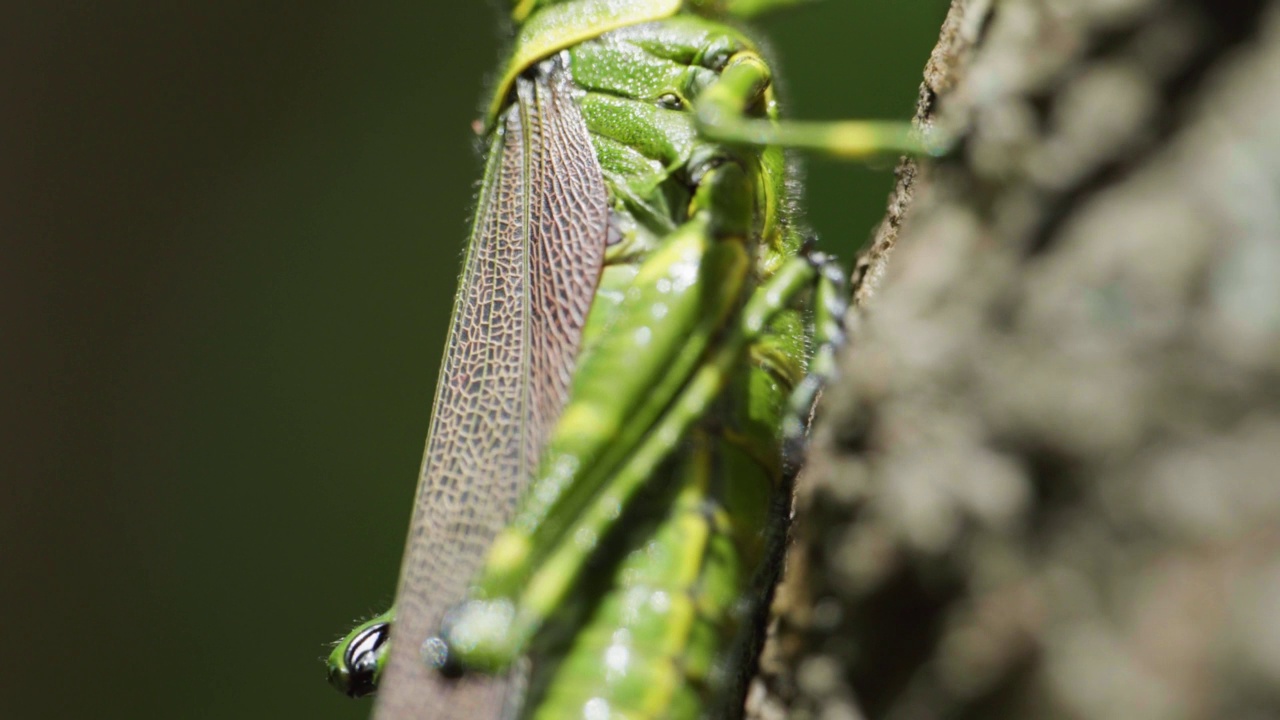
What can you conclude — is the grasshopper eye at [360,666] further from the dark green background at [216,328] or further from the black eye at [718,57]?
the dark green background at [216,328]

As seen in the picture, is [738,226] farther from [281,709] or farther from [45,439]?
[45,439]

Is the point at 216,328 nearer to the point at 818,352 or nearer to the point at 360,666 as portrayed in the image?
the point at 360,666

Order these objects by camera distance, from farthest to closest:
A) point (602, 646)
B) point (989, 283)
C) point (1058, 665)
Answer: point (602, 646) → point (989, 283) → point (1058, 665)

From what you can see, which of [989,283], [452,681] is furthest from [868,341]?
[452,681]

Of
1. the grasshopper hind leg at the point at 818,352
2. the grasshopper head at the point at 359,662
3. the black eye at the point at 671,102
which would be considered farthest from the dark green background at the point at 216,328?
the grasshopper hind leg at the point at 818,352

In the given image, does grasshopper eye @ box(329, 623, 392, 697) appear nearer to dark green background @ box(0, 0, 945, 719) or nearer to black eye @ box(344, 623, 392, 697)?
black eye @ box(344, 623, 392, 697)

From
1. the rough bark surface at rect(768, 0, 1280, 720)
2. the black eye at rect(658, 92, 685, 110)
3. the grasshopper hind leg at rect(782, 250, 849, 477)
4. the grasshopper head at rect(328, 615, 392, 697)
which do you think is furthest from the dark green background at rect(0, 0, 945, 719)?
the rough bark surface at rect(768, 0, 1280, 720)

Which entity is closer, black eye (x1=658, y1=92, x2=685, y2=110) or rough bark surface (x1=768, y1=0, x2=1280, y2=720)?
rough bark surface (x1=768, y1=0, x2=1280, y2=720)
